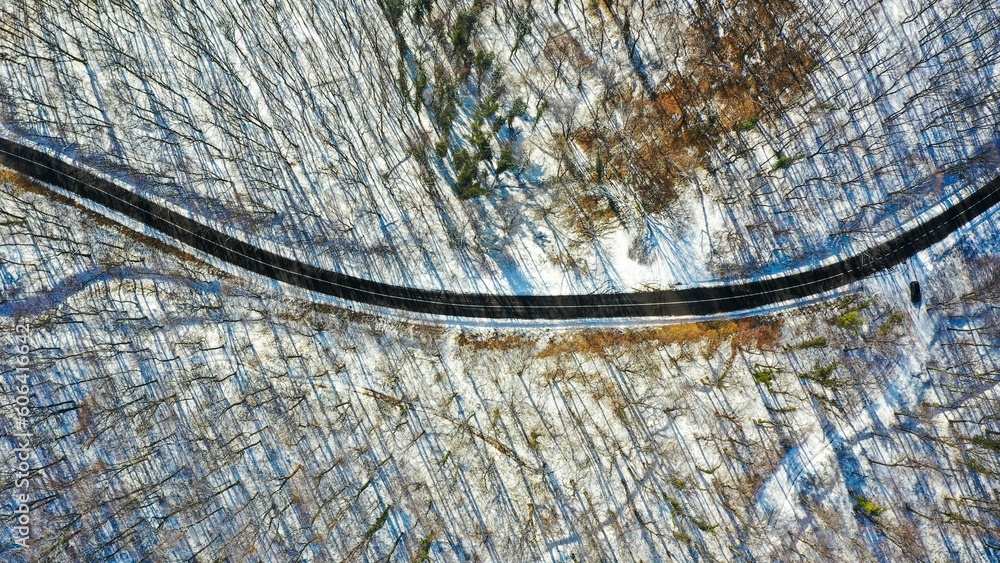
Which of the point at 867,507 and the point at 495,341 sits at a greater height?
the point at 495,341

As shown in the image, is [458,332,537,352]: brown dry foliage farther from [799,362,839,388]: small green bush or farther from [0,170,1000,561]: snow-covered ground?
[799,362,839,388]: small green bush

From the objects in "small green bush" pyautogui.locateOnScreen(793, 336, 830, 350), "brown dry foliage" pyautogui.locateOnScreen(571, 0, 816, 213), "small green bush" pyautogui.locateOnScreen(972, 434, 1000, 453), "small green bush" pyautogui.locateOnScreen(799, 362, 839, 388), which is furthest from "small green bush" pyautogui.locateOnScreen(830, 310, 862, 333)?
"brown dry foliage" pyautogui.locateOnScreen(571, 0, 816, 213)

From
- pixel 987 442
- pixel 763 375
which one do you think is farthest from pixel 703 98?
pixel 987 442

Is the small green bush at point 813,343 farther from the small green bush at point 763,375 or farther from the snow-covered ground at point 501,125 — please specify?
the snow-covered ground at point 501,125

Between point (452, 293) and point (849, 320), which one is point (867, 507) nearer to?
point (849, 320)

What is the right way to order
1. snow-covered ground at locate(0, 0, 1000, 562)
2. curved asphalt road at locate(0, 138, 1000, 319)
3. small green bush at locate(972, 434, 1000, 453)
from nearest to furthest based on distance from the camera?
small green bush at locate(972, 434, 1000, 453) < snow-covered ground at locate(0, 0, 1000, 562) < curved asphalt road at locate(0, 138, 1000, 319)

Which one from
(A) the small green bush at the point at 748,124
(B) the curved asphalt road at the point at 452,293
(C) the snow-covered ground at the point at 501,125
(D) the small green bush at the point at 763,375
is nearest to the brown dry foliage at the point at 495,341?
(B) the curved asphalt road at the point at 452,293
